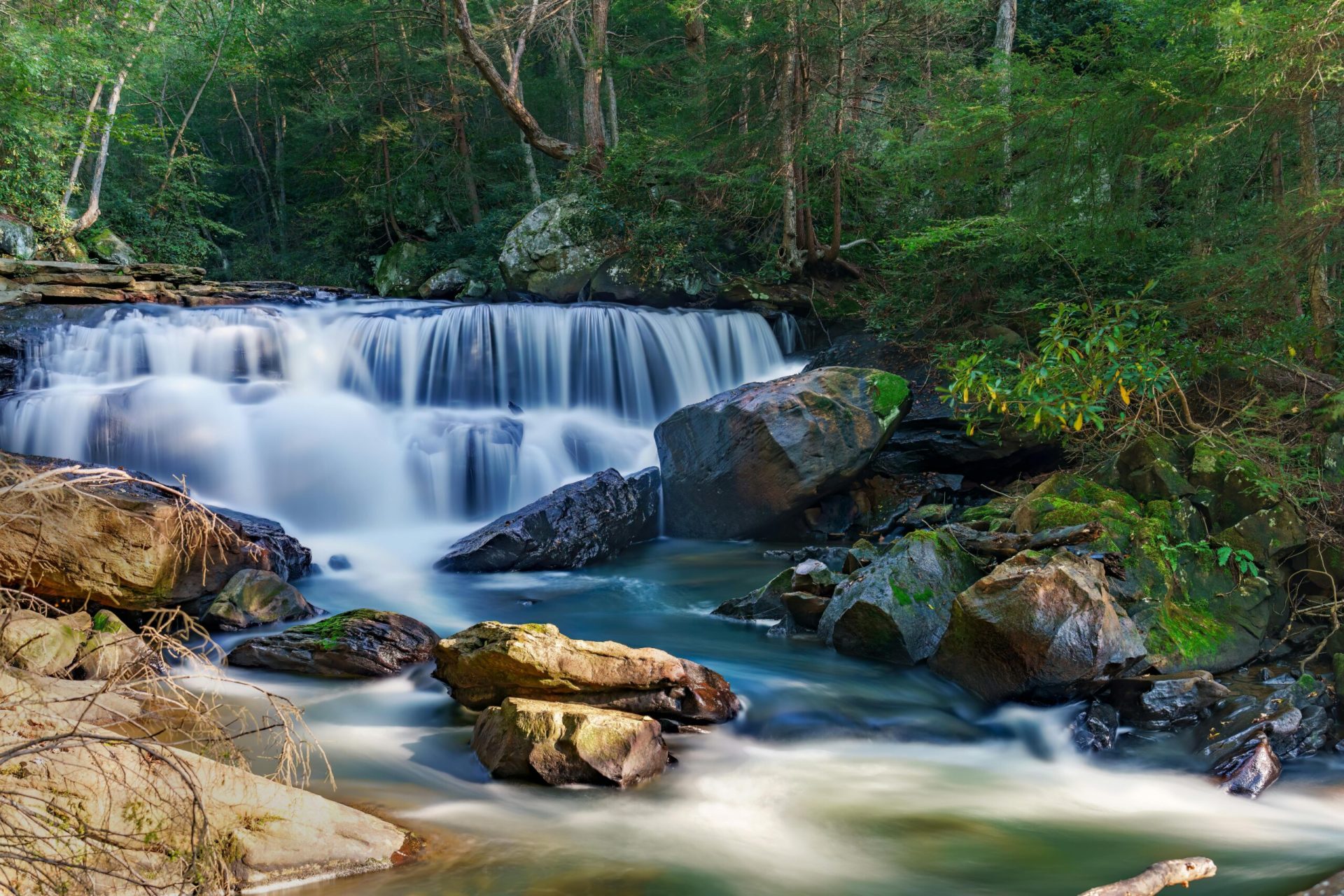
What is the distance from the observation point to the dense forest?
7.59 meters

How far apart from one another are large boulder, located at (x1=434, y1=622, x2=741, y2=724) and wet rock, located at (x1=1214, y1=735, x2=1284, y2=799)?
264 centimetres

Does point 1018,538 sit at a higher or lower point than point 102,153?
lower

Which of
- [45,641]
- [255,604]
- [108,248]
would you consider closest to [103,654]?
[45,641]

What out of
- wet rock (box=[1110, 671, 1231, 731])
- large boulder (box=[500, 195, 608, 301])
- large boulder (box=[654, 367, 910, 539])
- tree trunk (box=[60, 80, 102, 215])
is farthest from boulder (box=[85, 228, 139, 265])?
wet rock (box=[1110, 671, 1231, 731])

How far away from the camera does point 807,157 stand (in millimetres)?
13367

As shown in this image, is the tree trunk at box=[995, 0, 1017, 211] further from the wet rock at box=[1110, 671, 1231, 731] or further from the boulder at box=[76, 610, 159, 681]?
the boulder at box=[76, 610, 159, 681]

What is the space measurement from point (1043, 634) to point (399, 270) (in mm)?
18581

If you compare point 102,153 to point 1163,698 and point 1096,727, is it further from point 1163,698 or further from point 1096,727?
point 1163,698

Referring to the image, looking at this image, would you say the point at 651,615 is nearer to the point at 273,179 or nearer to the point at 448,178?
the point at 448,178

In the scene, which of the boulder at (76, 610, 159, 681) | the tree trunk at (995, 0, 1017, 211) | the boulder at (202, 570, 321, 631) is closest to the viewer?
the boulder at (76, 610, 159, 681)

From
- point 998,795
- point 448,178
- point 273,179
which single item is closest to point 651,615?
point 998,795

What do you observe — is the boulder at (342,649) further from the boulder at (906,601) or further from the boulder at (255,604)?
the boulder at (906,601)

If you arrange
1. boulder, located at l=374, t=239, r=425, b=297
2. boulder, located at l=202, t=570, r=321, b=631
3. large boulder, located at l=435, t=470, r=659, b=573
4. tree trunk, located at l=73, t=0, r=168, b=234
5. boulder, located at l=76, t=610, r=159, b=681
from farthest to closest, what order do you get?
boulder, located at l=374, t=239, r=425, b=297
tree trunk, located at l=73, t=0, r=168, b=234
large boulder, located at l=435, t=470, r=659, b=573
boulder, located at l=202, t=570, r=321, b=631
boulder, located at l=76, t=610, r=159, b=681

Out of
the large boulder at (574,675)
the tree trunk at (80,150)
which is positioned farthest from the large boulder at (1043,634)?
the tree trunk at (80,150)
